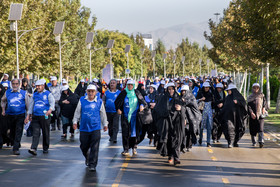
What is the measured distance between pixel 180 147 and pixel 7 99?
477cm

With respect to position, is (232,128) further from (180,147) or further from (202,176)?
(202,176)

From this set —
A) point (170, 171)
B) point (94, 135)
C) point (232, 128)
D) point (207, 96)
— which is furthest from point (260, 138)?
point (94, 135)

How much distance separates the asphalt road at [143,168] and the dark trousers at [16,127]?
13.7 inches

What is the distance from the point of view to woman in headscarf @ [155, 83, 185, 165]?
435 inches

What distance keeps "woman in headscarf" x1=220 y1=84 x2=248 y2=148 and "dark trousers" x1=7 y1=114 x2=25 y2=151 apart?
600 centimetres

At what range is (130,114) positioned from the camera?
41.2ft

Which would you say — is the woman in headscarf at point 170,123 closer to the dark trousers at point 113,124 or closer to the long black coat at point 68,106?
the dark trousers at point 113,124

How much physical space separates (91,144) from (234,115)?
5921 millimetres

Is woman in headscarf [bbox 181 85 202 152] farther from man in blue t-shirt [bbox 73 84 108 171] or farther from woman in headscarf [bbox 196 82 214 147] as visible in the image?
man in blue t-shirt [bbox 73 84 108 171]

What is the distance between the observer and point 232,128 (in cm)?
1439

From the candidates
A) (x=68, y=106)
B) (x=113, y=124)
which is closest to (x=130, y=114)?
Answer: (x=113, y=124)

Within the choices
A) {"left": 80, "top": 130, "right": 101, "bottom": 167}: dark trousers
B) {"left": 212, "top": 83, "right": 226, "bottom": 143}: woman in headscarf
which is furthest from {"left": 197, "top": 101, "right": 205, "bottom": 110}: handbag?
{"left": 80, "top": 130, "right": 101, "bottom": 167}: dark trousers

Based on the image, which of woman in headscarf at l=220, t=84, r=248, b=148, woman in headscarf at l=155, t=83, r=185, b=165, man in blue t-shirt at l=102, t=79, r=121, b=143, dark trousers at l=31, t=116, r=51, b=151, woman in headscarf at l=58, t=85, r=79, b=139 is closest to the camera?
woman in headscarf at l=155, t=83, r=185, b=165

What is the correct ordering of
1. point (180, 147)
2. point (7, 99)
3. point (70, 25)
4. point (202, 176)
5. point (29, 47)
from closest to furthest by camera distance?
point (202, 176) < point (180, 147) < point (7, 99) < point (29, 47) < point (70, 25)
